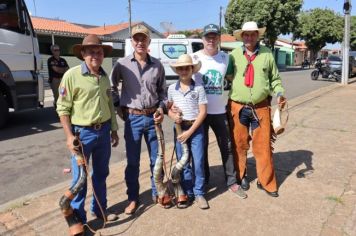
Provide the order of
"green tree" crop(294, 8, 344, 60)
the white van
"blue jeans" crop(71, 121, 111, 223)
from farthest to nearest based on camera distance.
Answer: "green tree" crop(294, 8, 344, 60)
the white van
"blue jeans" crop(71, 121, 111, 223)

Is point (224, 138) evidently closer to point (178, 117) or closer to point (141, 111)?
point (178, 117)

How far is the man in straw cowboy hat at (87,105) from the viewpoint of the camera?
122 inches

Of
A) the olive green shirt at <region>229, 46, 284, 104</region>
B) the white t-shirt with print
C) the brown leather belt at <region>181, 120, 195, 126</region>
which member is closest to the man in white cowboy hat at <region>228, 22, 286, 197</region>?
the olive green shirt at <region>229, 46, 284, 104</region>

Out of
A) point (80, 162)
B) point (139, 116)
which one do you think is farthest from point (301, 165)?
point (80, 162)

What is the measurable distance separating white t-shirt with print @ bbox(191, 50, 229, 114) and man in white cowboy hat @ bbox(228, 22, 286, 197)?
0.90 feet

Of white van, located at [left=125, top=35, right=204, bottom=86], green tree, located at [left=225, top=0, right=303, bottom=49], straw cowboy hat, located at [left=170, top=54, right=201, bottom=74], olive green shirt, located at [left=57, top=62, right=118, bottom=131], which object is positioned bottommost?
olive green shirt, located at [left=57, top=62, right=118, bottom=131]

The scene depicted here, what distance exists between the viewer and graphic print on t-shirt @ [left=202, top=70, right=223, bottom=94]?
388 cm

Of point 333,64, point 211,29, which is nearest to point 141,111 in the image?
point 211,29

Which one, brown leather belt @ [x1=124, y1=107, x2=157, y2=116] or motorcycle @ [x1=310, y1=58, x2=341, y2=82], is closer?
brown leather belt @ [x1=124, y1=107, x2=157, y2=116]

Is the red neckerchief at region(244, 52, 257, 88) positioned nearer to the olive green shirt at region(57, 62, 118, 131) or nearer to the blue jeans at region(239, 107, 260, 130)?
the blue jeans at region(239, 107, 260, 130)

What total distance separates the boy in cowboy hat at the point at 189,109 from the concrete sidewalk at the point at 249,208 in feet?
1.26

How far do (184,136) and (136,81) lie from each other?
2.37 feet

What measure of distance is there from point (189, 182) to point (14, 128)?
562 cm

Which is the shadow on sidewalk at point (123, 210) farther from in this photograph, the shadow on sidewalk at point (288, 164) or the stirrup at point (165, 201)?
the shadow on sidewalk at point (288, 164)
